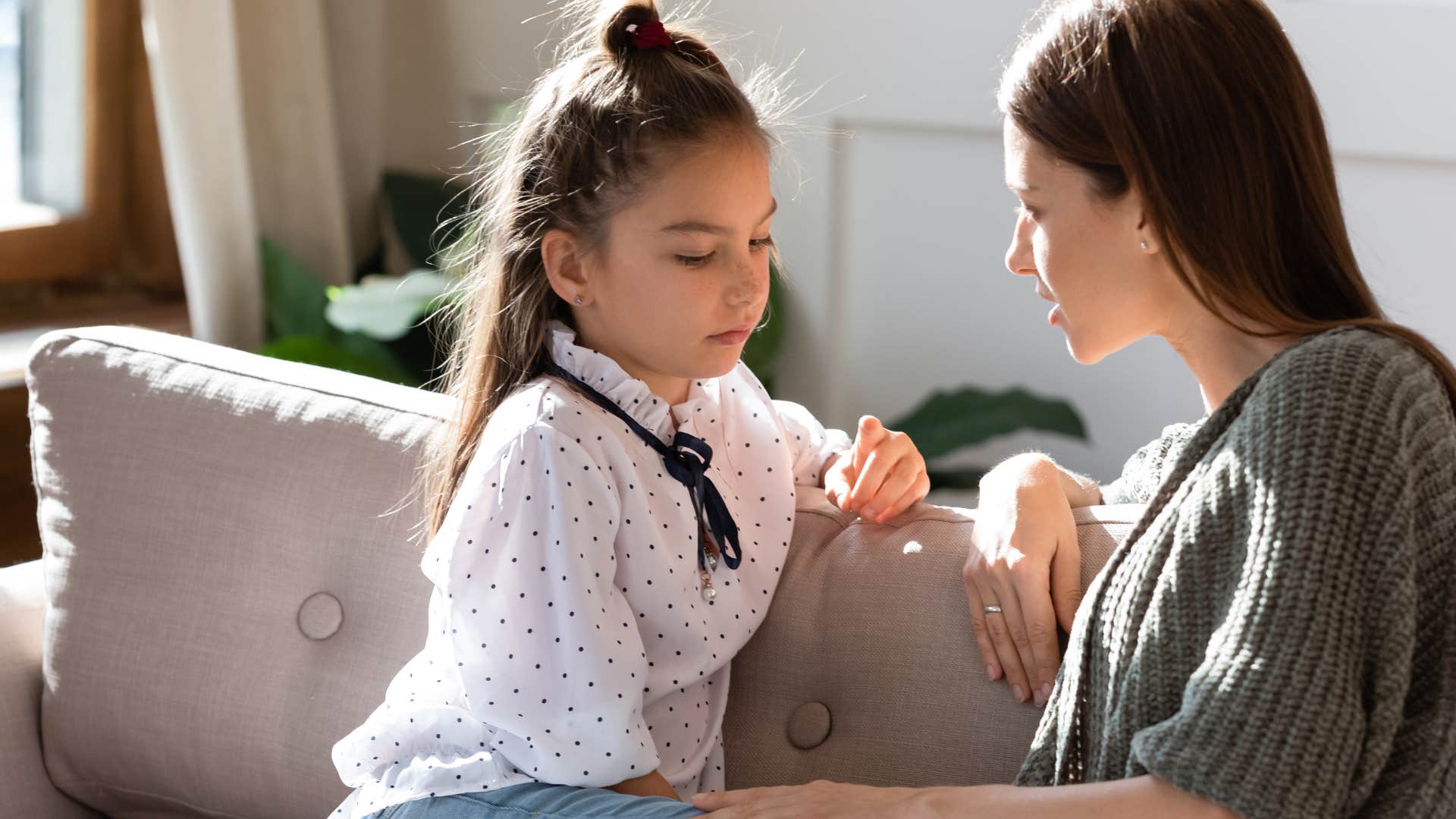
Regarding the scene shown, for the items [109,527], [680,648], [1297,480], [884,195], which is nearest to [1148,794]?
[1297,480]

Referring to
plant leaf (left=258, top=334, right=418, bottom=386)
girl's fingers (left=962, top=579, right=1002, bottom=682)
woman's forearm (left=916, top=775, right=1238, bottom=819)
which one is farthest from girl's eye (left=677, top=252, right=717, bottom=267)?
plant leaf (left=258, top=334, right=418, bottom=386)

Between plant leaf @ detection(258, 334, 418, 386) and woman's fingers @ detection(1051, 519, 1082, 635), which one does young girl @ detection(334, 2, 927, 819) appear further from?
plant leaf @ detection(258, 334, 418, 386)

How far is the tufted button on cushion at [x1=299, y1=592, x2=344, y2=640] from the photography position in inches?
56.7

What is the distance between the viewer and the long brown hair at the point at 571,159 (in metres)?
1.19

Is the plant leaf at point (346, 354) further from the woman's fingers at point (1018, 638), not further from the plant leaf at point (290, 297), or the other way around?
the woman's fingers at point (1018, 638)

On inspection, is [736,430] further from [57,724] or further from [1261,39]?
[57,724]

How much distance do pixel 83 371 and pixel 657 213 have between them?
732 mm

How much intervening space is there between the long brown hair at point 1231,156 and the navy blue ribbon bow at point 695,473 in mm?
442

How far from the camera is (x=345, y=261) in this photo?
2854mm

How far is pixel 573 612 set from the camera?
111 cm

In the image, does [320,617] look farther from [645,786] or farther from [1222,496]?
[1222,496]

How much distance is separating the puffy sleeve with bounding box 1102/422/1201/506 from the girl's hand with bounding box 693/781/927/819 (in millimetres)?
405

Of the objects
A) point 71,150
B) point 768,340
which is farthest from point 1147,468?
point 71,150

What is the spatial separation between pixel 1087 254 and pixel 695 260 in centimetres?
32
